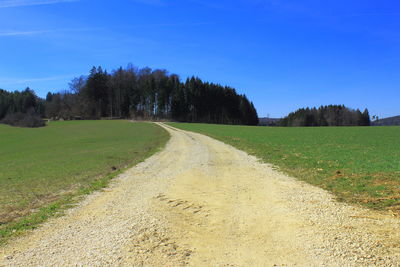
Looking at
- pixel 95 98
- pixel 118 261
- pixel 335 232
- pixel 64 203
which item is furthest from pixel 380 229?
pixel 95 98

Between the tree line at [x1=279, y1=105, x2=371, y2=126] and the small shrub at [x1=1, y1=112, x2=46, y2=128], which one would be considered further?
the tree line at [x1=279, y1=105, x2=371, y2=126]

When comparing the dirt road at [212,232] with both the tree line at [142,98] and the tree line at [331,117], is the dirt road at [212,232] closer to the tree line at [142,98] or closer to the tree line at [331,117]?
Answer: the tree line at [142,98]

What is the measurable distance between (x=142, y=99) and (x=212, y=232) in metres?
119

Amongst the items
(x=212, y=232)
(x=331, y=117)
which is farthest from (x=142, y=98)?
(x=212, y=232)

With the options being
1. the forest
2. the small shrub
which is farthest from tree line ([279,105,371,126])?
the small shrub

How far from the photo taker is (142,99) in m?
122

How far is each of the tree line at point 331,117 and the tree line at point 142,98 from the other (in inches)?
1484

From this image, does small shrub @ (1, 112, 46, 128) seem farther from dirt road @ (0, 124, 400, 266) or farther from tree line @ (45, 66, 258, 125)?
dirt road @ (0, 124, 400, 266)

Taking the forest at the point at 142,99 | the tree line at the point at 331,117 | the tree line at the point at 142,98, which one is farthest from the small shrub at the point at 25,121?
the tree line at the point at 331,117

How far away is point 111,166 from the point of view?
17.9 m

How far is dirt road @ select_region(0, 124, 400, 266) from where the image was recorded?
5.21 m

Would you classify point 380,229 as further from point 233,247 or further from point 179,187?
point 179,187

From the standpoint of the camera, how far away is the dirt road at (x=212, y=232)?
5.21 m

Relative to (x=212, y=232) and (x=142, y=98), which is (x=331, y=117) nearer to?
(x=142, y=98)
